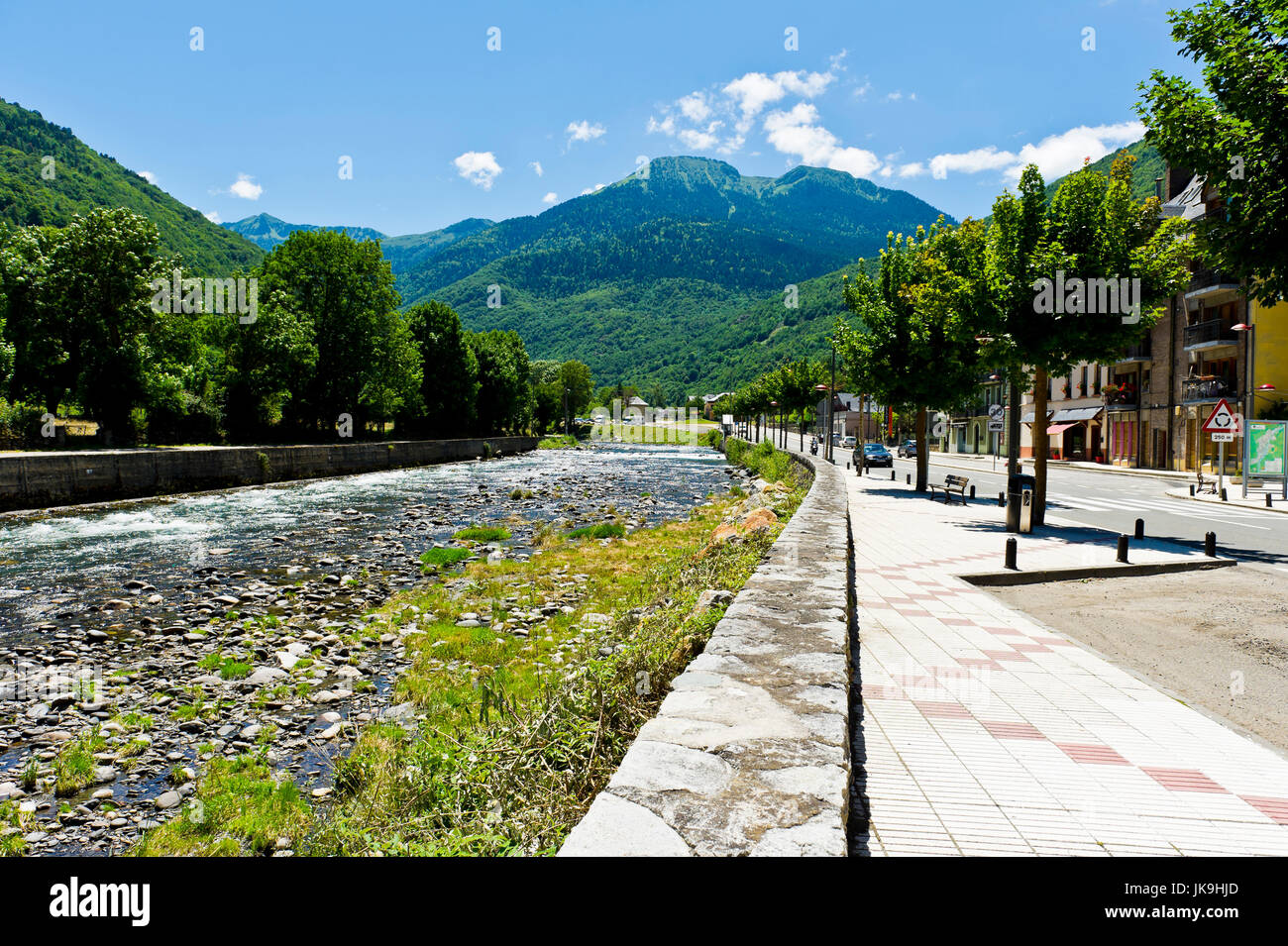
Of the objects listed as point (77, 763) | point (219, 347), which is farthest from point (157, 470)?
point (77, 763)

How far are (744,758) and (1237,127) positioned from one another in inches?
536

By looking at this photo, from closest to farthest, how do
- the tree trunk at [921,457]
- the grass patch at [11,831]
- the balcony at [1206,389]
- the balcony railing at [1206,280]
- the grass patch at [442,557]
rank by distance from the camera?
the grass patch at [11,831], the grass patch at [442,557], the tree trunk at [921,457], the balcony at [1206,389], the balcony railing at [1206,280]

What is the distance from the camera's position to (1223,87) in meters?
11.3

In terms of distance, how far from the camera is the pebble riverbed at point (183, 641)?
5605 mm

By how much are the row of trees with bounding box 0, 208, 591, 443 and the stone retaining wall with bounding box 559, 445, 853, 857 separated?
99.7 ft

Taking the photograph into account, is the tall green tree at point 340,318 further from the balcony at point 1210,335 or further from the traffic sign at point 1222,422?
the balcony at point 1210,335

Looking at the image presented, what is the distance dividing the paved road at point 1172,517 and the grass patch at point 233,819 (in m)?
15.1

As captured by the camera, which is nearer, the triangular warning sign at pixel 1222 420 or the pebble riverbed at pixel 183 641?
the pebble riverbed at pixel 183 641

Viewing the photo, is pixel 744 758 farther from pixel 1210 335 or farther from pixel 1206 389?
pixel 1210 335

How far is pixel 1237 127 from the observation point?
428 inches

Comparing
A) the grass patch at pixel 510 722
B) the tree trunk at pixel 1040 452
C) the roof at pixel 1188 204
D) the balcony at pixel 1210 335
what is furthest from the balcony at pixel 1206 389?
the grass patch at pixel 510 722
